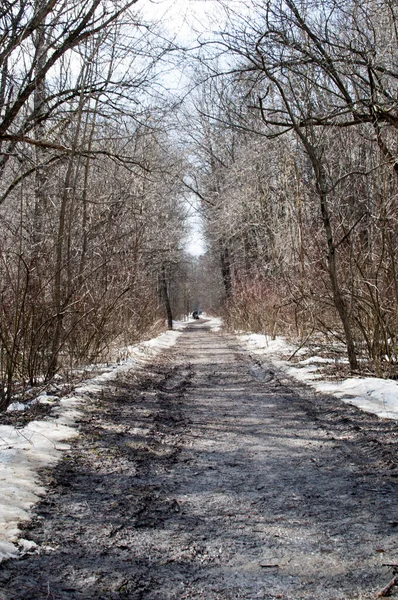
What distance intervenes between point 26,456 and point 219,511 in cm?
183

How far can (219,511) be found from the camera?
3285 mm

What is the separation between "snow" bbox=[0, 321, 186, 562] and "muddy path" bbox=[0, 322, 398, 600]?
98mm

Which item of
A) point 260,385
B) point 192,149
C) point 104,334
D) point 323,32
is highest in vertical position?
point 192,149

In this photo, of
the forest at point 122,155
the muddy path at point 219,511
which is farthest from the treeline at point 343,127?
the muddy path at point 219,511

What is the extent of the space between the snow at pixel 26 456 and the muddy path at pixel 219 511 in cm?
10

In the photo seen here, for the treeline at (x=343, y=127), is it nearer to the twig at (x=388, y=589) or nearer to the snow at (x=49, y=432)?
the snow at (x=49, y=432)

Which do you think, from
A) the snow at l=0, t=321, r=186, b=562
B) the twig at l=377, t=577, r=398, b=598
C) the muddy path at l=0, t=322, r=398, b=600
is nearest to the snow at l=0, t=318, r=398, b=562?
the snow at l=0, t=321, r=186, b=562

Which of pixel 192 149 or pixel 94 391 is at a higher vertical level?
pixel 192 149

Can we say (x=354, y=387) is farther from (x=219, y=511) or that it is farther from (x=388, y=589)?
→ (x=388, y=589)

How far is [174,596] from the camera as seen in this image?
2270 mm

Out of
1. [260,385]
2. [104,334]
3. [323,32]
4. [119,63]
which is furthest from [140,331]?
[323,32]

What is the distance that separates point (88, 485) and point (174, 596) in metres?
1.72

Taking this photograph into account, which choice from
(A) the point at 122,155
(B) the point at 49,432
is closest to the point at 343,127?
(A) the point at 122,155

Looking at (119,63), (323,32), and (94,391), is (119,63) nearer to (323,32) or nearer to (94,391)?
(323,32)
